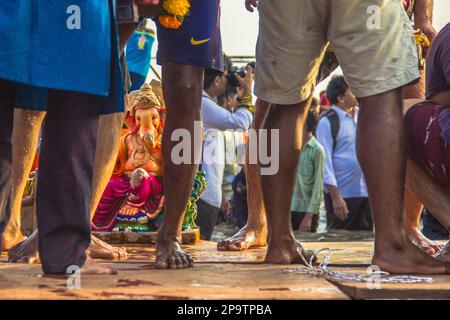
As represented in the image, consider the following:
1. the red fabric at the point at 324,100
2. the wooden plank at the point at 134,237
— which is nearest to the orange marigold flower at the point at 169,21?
the wooden plank at the point at 134,237

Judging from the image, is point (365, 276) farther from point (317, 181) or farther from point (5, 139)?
point (317, 181)

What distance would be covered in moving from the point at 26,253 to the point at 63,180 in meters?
0.79

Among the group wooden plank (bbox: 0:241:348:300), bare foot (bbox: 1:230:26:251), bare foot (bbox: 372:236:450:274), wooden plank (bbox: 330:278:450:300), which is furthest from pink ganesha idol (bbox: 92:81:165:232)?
wooden plank (bbox: 330:278:450:300)

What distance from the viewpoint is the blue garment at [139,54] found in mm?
6734

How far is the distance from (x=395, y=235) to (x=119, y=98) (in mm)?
1121

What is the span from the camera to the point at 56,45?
283cm

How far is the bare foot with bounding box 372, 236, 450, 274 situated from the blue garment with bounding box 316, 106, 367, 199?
5999 mm

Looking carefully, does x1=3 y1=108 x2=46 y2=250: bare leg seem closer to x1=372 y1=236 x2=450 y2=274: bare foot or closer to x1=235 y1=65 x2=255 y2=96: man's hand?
x1=372 y1=236 x2=450 y2=274: bare foot

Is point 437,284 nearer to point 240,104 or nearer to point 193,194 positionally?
point 193,194

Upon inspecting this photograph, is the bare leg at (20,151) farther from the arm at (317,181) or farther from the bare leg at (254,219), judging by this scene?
the arm at (317,181)

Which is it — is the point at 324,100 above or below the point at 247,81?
below

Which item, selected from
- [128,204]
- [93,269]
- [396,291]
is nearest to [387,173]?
[396,291]

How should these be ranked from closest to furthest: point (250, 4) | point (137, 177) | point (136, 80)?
point (250, 4) → point (137, 177) → point (136, 80)

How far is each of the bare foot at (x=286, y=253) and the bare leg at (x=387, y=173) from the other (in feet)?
1.65
